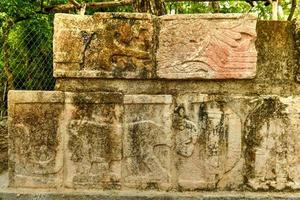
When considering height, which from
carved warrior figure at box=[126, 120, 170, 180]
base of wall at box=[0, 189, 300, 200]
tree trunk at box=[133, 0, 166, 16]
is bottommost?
base of wall at box=[0, 189, 300, 200]

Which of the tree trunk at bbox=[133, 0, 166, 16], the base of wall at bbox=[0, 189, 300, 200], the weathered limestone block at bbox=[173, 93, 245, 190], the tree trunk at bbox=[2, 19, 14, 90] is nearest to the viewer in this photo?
the base of wall at bbox=[0, 189, 300, 200]

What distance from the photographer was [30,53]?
7648 millimetres

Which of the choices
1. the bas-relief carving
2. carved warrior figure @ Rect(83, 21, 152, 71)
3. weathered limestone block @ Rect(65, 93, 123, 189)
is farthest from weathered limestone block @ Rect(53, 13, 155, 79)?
the bas-relief carving

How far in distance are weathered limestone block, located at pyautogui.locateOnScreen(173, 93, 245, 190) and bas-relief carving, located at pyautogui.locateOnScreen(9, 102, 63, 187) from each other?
3.94 ft

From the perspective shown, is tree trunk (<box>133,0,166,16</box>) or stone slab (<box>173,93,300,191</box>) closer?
stone slab (<box>173,93,300,191</box>)

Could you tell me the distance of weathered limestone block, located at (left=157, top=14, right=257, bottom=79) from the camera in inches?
176

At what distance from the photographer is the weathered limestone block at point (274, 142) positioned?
14.6 feet

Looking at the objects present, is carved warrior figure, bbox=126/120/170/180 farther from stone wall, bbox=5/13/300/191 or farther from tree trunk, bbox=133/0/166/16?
tree trunk, bbox=133/0/166/16

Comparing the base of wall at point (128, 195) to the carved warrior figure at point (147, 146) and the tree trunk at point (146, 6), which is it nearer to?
the carved warrior figure at point (147, 146)

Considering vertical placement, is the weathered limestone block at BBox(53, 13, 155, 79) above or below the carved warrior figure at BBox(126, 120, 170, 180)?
above

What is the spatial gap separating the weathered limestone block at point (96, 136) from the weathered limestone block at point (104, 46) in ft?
0.89

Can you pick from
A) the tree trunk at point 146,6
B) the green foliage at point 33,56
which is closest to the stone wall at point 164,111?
the tree trunk at point 146,6

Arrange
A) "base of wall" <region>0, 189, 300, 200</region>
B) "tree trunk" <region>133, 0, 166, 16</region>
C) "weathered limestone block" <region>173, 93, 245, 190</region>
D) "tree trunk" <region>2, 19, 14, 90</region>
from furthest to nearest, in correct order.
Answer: "tree trunk" <region>2, 19, 14, 90</region> < "tree trunk" <region>133, 0, 166, 16</region> < "weathered limestone block" <region>173, 93, 245, 190</region> < "base of wall" <region>0, 189, 300, 200</region>

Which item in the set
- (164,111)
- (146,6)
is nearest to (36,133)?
(164,111)
